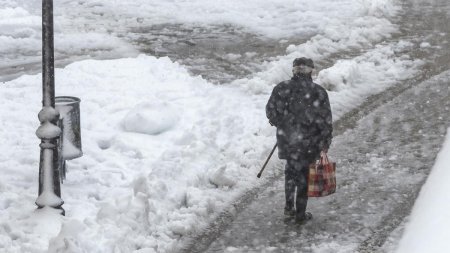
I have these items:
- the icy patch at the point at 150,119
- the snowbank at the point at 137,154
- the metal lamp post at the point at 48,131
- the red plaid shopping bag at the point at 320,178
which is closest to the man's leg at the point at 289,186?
the red plaid shopping bag at the point at 320,178

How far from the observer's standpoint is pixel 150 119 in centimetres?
→ 1056

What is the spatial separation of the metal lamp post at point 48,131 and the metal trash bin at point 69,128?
1000 mm

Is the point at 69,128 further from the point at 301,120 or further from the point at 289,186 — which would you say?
the point at 301,120

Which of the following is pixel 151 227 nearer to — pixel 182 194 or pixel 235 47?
pixel 182 194

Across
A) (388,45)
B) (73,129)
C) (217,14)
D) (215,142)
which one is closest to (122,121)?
(215,142)

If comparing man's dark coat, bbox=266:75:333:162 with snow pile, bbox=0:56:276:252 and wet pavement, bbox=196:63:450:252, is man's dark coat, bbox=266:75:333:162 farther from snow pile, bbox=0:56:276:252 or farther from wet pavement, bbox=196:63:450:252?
snow pile, bbox=0:56:276:252

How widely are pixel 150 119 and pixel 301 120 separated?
12.2ft

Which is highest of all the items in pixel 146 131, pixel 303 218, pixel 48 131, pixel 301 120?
pixel 301 120

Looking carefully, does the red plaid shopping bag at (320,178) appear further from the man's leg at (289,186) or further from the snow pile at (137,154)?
the snow pile at (137,154)

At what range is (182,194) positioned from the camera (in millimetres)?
8164

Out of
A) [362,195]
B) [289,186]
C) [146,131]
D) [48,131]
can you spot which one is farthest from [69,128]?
[362,195]

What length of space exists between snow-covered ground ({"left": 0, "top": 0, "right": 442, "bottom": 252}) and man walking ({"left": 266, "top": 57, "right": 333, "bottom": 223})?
1221 mm

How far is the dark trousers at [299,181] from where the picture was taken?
7512 mm

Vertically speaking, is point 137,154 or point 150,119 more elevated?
point 150,119
